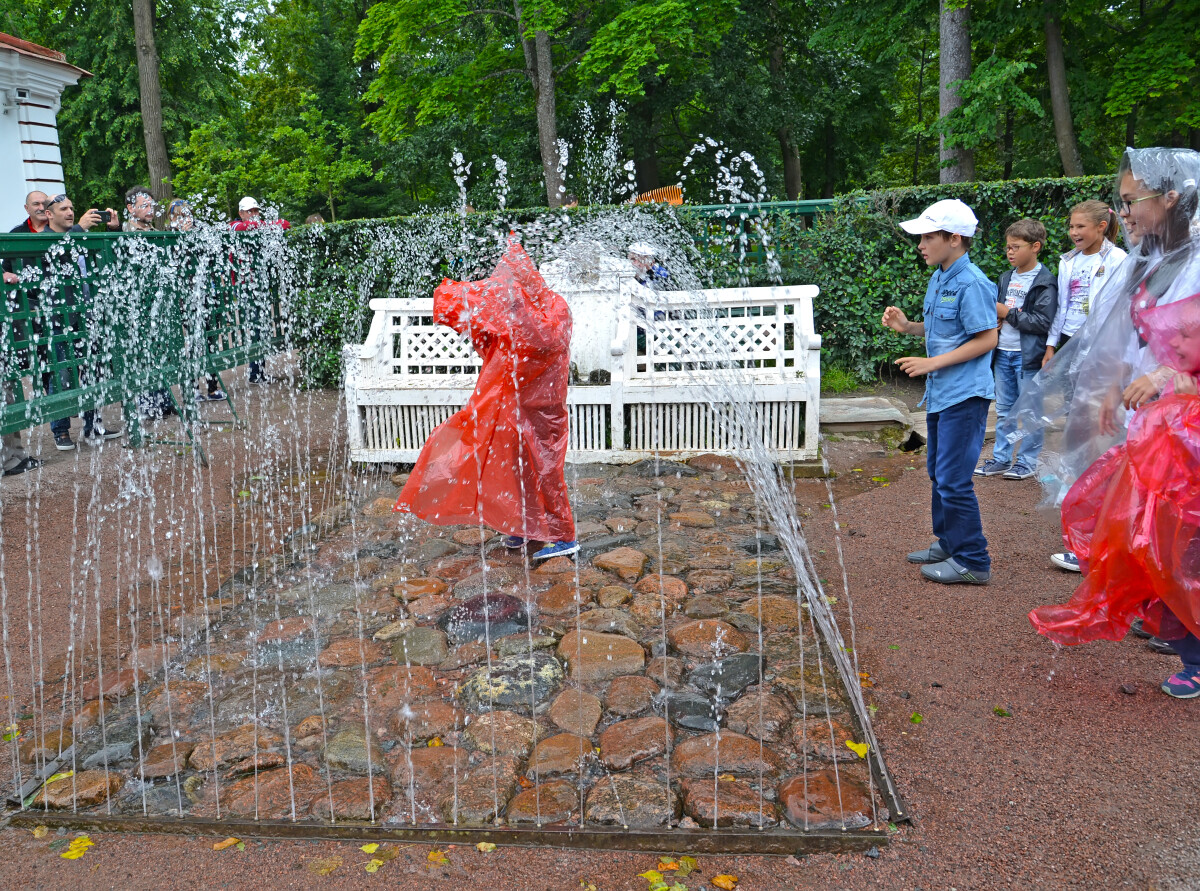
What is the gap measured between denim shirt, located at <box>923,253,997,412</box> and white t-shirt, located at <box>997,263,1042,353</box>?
65.8 inches

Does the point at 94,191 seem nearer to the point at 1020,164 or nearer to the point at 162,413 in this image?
the point at 162,413

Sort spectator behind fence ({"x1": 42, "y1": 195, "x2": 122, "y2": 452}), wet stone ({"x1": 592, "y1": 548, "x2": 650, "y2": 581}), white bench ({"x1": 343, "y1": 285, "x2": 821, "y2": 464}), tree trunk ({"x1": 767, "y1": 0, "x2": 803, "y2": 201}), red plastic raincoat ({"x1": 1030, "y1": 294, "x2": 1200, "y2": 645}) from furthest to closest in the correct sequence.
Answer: tree trunk ({"x1": 767, "y1": 0, "x2": 803, "y2": 201}) < white bench ({"x1": 343, "y1": 285, "x2": 821, "y2": 464}) < spectator behind fence ({"x1": 42, "y1": 195, "x2": 122, "y2": 452}) < wet stone ({"x1": 592, "y1": 548, "x2": 650, "y2": 581}) < red plastic raincoat ({"x1": 1030, "y1": 294, "x2": 1200, "y2": 645})

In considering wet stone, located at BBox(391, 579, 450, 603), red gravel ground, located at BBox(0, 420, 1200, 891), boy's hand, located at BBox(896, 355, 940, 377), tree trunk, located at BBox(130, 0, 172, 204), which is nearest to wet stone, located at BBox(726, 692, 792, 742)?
red gravel ground, located at BBox(0, 420, 1200, 891)

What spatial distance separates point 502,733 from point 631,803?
24.7 inches

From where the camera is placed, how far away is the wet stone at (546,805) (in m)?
2.78

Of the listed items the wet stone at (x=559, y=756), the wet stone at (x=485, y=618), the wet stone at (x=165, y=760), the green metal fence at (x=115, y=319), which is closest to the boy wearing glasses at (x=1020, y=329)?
the wet stone at (x=485, y=618)

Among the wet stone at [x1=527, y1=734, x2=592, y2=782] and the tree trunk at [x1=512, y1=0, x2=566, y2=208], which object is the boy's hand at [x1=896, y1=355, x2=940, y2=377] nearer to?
the wet stone at [x1=527, y1=734, x2=592, y2=782]

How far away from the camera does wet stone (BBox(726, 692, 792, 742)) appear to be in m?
3.21

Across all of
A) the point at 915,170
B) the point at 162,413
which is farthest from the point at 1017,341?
the point at 915,170

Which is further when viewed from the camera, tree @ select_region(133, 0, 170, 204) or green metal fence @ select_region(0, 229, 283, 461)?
tree @ select_region(133, 0, 170, 204)

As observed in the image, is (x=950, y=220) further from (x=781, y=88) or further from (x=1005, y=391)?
(x=781, y=88)

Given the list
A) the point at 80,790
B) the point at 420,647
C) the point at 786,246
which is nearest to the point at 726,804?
the point at 420,647

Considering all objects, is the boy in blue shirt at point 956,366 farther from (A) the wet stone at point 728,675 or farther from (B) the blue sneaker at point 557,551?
(B) the blue sneaker at point 557,551

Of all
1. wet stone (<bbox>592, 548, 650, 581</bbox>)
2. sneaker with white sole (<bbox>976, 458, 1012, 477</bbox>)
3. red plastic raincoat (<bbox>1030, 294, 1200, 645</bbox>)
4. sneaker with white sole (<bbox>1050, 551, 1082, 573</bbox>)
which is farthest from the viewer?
sneaker with white sole (<bbox>976, 458, 1012, 477</bbox>)
